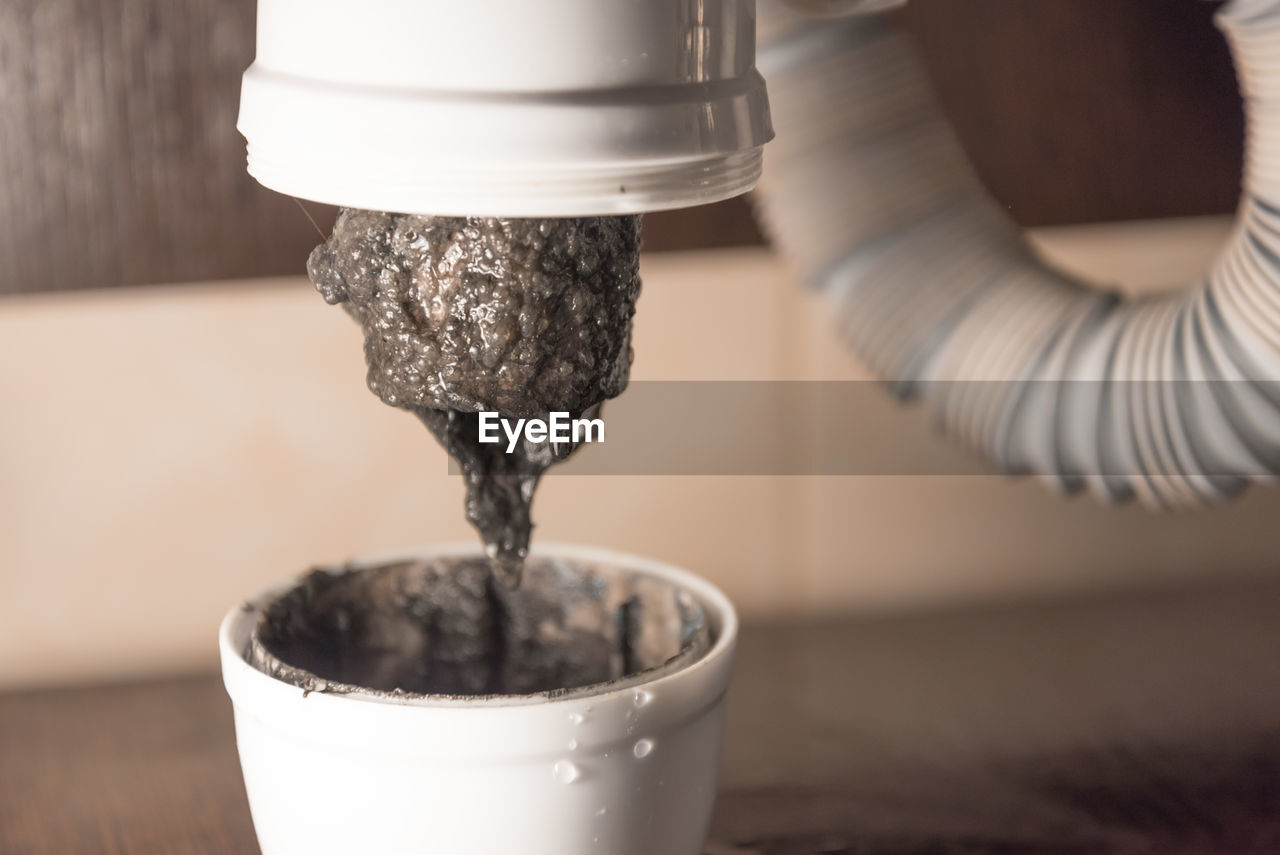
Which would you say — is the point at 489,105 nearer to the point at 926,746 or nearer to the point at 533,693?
the point at 533,693

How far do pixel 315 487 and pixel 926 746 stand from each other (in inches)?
14.2

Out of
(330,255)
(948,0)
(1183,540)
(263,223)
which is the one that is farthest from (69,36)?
(1183,540)

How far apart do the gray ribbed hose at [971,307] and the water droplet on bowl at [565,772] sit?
1.04ft

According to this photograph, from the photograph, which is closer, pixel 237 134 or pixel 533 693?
pixel 533 693

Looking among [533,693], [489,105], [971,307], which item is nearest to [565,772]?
[533,693]

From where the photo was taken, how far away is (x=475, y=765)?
421 mm

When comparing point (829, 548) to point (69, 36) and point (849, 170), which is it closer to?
point (849, 170)

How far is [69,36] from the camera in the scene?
647 millimetres

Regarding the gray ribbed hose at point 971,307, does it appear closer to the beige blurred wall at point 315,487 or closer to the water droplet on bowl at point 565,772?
the beige blurred wall at point 315,487

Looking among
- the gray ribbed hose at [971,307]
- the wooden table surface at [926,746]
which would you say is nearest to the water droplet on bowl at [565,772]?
the wooden table surface at [926,746]

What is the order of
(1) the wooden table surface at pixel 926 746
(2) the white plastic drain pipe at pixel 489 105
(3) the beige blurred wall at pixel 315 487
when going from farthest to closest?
(3) the beige blurred wall at pixel 315 487
(1) the wooden table surface at pixel 926 746
(2) the white plastic drain pipe at pixel 489 105

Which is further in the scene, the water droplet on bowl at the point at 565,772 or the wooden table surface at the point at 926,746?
the wooden table surface at the point at 926,746

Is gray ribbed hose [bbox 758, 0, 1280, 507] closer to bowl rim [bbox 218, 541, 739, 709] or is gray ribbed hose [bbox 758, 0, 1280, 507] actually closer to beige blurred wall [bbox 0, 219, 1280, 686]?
beige blurred wall [bbox 0, 219, 1280, 686]

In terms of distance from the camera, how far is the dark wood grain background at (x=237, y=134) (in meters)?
0.66
